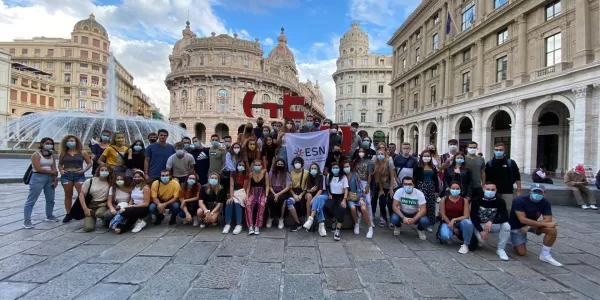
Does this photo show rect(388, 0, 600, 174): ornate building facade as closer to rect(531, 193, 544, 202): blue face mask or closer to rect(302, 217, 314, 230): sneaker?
rect(531, 193, 544, 202): blue face mask

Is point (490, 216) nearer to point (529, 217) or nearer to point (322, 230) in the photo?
point (529, 217)

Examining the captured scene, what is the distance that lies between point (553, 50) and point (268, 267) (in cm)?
2386

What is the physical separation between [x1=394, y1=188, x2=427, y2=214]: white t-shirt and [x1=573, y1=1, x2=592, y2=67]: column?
18029mm

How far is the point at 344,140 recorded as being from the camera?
7297 millimetres

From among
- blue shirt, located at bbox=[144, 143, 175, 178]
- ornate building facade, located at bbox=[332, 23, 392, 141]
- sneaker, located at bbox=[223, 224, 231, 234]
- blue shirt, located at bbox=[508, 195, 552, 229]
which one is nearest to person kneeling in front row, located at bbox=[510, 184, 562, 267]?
blue shirt, located at bbox=[508, 195, 552, 229]

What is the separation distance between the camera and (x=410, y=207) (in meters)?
5.58

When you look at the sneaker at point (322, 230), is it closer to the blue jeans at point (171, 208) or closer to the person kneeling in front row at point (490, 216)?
the person kneeling in front row at point (490, 216)

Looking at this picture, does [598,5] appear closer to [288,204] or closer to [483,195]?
[483,195]

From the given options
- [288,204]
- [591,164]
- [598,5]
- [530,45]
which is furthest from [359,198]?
[530,45]

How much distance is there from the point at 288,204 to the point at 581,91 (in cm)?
1947

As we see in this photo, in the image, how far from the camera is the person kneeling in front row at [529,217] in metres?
4.65

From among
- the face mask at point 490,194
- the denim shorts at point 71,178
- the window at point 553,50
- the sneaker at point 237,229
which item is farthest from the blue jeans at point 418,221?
the window at point 553,50

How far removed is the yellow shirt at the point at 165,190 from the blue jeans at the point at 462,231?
568cm

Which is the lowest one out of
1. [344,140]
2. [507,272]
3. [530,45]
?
[507,272]
